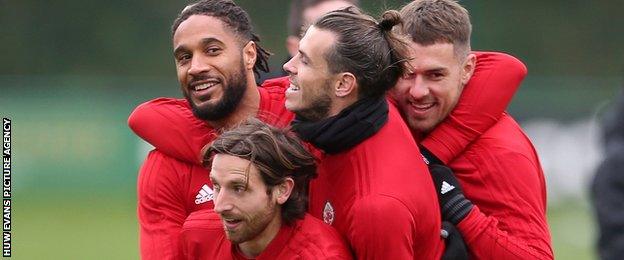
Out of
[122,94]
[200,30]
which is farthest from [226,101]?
[122,94]

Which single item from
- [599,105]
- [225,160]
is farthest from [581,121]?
[225,160]

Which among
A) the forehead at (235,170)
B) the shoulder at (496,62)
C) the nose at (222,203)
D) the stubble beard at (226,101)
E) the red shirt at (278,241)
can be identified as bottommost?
the red shirt at (278,241)

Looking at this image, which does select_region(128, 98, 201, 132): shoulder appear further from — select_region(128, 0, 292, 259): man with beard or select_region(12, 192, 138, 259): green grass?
select_region(12, 192, 138, 259): green grass

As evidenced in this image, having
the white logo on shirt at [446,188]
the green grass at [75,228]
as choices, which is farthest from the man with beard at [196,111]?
the green grass at [75,228]

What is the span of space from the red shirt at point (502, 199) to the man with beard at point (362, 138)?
0.49 feet

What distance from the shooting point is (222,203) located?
3109 mm

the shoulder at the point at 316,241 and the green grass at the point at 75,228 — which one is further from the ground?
the shoulder at the point at 316,241

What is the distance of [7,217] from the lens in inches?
254

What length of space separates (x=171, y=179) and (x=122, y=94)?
846 cm

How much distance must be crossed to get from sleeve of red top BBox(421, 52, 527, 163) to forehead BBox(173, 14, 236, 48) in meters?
0.65

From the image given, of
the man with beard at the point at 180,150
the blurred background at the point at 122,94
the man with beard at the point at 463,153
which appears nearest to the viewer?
the man with beard at the point at 463,153

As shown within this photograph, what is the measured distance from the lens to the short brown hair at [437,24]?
3441mm

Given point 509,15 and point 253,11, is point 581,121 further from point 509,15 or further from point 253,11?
point 253,11

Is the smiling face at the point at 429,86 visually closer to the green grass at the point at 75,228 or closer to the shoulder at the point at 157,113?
the shoulder at the point at 157,113
